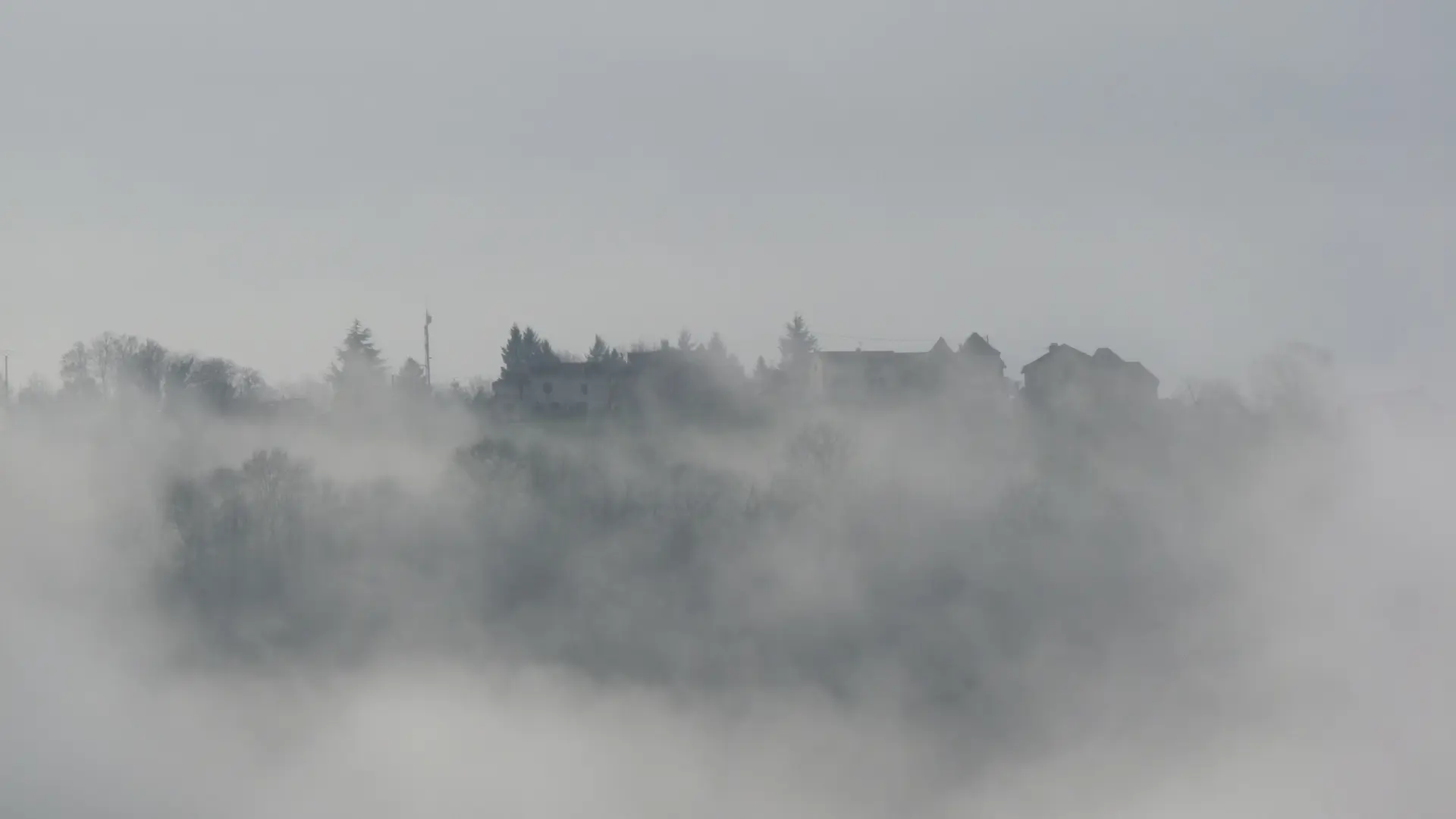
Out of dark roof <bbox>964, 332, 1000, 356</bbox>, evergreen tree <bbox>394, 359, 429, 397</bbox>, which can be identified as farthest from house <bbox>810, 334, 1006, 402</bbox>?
evergreen tree <bbox>394, 359, 429, 397</bbox>

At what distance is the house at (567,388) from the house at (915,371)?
40.7ft

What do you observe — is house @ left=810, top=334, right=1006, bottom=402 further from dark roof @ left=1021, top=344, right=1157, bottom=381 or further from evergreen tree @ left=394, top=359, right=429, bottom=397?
evergreen tree @ left=394, top=359, right=429, bottom=397

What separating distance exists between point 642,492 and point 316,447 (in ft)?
75.4

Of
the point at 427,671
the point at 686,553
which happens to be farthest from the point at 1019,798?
the point at 427,671

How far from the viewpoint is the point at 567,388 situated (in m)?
68.3

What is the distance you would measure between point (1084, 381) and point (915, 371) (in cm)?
905

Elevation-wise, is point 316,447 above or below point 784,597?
above

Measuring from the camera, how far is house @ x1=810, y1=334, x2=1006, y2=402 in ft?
220

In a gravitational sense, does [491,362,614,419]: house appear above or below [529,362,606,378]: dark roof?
below

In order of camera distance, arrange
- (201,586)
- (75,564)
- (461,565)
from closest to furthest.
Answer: (201,586), (461,565), (75,564)

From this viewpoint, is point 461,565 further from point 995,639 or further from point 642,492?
point 995,639

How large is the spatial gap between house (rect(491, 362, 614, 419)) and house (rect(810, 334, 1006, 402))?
40.7 ft

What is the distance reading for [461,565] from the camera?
267ft

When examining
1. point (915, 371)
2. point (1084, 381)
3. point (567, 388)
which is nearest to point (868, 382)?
point (915, 371)
